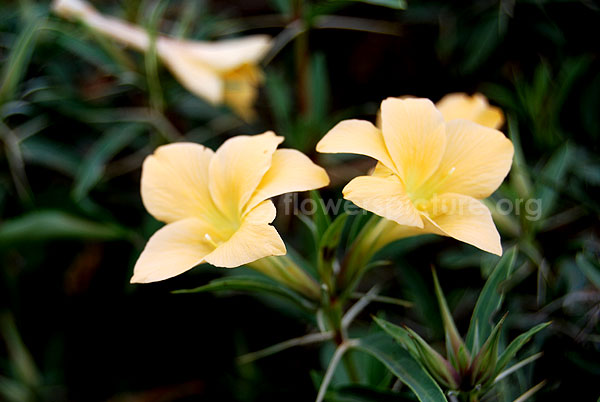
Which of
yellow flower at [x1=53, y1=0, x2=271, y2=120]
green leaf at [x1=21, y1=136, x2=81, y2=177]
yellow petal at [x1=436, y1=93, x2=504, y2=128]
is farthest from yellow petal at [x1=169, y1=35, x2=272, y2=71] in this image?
yellow petal at [x1=436, y1=93, x2=504, y2=128]

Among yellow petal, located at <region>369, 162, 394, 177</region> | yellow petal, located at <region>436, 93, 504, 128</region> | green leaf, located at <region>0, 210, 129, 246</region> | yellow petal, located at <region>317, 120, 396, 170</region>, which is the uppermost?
yellow petal, located at <region>436, 93, 504, 128</region>

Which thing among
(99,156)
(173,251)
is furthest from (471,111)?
(99,156)

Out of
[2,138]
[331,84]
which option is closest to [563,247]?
[331,84]

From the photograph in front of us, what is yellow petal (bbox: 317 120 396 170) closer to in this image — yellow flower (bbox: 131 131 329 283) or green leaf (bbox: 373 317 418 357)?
yellow flower (bbox: 131 131 329 283)

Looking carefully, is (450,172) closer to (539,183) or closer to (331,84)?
(539,183)

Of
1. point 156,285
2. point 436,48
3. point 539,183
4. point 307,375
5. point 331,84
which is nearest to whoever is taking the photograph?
point 539,183

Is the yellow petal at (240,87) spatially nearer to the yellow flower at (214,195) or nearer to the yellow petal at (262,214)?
the yellow flower at (214,195)

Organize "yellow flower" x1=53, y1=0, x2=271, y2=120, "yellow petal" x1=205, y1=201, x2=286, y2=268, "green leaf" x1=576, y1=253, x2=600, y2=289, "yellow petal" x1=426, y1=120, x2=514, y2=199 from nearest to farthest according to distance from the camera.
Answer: "yellow petal" x1=205, y1=201, x2=286, y2=268, "yellow petal" x1=426, y1=120, x2=514, y2=199, "green leaf" x1=576, y1=253, x2=600, y2=289, "yellow flower" x1=53, y1=0, x2=271, y2=120
